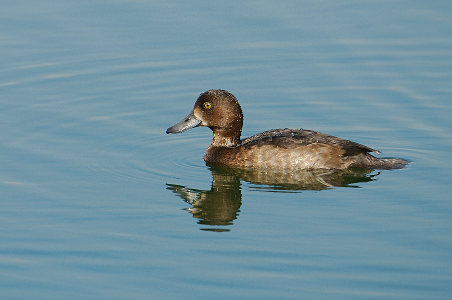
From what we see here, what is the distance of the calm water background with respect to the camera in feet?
27.5

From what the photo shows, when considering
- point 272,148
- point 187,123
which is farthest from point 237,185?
point 187,123

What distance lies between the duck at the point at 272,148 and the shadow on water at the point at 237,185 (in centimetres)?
10

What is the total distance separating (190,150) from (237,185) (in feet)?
5.08

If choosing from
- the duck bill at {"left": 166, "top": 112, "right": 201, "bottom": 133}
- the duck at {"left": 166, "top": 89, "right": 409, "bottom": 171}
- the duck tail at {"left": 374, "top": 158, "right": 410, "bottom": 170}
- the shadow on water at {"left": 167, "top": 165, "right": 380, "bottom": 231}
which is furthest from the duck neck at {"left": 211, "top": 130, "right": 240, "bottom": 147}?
the duck tail at {"left": 374, "top": 158, "right": 410, "bottom": 170}

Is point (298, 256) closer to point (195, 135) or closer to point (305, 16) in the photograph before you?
point (195, 135)

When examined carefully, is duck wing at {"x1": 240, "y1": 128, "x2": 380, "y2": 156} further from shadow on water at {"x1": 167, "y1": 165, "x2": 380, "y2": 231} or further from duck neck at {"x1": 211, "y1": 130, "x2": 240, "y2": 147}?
duck neck at {"x1": 211, "y1": 130, "x2": 240, "y2": 147}

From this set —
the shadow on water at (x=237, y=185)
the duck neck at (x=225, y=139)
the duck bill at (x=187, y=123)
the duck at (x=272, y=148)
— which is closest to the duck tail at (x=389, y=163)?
the duck at (x=272, y=148)

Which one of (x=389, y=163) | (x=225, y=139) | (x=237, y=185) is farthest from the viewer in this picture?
(x=225, y=139)

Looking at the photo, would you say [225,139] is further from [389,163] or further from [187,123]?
[389,163]

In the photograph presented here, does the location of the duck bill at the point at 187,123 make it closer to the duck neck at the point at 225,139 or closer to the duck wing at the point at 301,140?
the duck neck at the point at 225,139

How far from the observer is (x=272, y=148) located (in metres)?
11.7

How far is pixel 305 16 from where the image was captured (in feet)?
53.6

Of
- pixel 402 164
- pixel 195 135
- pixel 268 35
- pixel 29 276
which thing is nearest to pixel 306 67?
pixel 268 35

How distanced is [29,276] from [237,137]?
15.3ft
